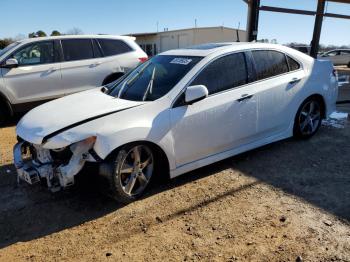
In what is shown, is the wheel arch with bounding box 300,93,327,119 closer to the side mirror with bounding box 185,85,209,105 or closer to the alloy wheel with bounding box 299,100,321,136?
the alloy wheel with bounding box 299,100,321,136

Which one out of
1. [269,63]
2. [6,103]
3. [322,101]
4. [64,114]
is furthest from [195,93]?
[6,103]

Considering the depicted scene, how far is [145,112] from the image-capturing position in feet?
13.2

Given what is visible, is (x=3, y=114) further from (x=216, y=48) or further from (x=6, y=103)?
(x=216, y=48)

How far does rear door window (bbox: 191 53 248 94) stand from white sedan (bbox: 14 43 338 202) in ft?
0.04

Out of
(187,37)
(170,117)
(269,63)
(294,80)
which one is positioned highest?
(269,63)

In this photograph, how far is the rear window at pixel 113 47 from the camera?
8891 mm

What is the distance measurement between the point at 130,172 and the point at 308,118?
3353 mm

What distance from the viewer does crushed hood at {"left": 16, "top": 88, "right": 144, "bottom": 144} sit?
3.76m

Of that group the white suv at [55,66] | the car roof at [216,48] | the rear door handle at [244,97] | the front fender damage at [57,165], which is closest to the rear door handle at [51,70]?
the white suv at [55,66]

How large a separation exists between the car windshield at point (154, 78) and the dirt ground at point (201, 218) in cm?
115

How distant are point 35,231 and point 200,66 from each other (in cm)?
261

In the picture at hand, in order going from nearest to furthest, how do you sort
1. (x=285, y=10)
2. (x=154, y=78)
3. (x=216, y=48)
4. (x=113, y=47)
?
(x=154, y=78) → (x=216, y=48) → (x=113, y=47) → (x=285, y=10)

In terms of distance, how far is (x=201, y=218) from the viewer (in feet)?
12.1

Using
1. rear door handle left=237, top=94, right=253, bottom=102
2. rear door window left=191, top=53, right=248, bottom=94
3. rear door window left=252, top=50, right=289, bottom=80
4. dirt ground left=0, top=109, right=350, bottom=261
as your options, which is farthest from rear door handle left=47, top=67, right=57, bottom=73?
rear door handle left=237, top=94, right=253, bottom=102
